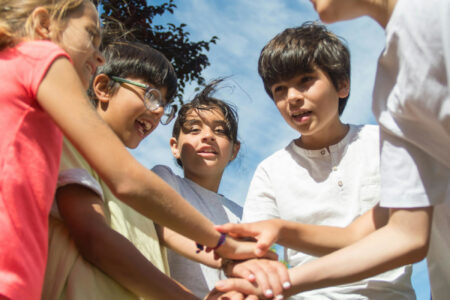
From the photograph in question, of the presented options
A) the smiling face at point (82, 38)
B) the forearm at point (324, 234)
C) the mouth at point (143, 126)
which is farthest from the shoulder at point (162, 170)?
the smiling face at point (82, 38)

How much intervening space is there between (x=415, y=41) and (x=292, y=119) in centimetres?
152

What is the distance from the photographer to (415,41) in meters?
1.57

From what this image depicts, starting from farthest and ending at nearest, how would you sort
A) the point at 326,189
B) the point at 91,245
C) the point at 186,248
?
the point at 326,189 → the point at 186,248 → the point at 91,245

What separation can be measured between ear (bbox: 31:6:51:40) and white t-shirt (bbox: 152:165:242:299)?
1468mm

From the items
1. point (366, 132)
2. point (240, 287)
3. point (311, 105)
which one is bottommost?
point (240, 287)

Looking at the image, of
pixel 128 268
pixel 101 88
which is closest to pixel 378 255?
pixel 128 268

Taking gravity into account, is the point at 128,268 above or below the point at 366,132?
below

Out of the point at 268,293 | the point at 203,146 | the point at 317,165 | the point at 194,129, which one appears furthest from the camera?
the point at 194,129

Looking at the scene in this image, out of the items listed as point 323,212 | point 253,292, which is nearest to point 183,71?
point 323,212

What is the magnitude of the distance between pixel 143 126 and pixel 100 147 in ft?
5.01

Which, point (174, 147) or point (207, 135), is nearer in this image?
point (207, 135)

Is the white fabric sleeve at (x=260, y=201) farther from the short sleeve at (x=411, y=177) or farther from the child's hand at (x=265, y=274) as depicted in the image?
the short sleeve at (x=411, y=177)

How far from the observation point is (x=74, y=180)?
197 centimetres

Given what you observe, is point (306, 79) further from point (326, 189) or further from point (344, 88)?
point (326, 189)
